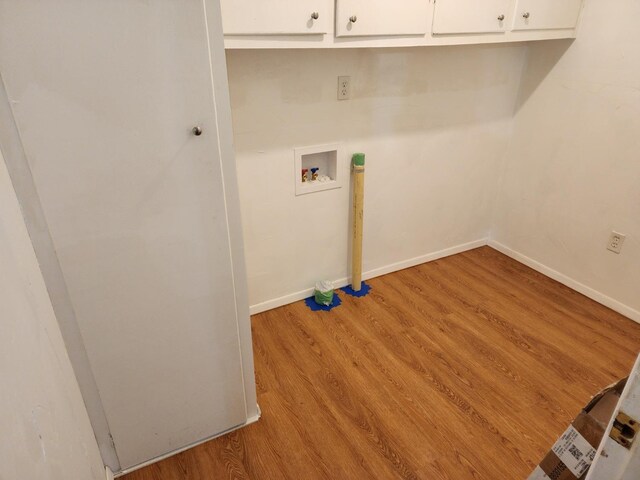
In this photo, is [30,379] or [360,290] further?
[360,290]

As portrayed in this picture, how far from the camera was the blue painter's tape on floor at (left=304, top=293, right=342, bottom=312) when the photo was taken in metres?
2.42

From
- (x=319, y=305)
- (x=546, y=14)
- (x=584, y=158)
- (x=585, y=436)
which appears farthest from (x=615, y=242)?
(x=585, y=436)

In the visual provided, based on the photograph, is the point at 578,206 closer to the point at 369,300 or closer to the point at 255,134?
the point at 369,300

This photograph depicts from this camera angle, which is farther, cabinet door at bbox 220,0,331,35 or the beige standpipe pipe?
the beige standpipe pipe

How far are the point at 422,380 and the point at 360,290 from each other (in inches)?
30.5

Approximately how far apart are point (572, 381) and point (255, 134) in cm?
187

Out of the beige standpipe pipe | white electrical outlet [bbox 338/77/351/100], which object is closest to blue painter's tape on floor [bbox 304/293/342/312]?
the beige standpipe pipe

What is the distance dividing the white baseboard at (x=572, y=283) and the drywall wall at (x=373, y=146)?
29 centimetres

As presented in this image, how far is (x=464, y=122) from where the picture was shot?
8.49ft

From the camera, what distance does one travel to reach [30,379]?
0.73 meters

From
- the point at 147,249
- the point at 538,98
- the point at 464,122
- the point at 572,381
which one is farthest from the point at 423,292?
the point at 147,249

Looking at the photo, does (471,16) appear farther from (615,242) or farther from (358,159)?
(615,242)

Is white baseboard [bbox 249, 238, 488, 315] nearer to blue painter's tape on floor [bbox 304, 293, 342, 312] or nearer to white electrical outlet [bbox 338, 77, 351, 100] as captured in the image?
blue painter's tape on floor [bbox 304, 293, 342, 312]

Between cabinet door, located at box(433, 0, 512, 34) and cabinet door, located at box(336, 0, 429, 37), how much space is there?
84 millimetres
